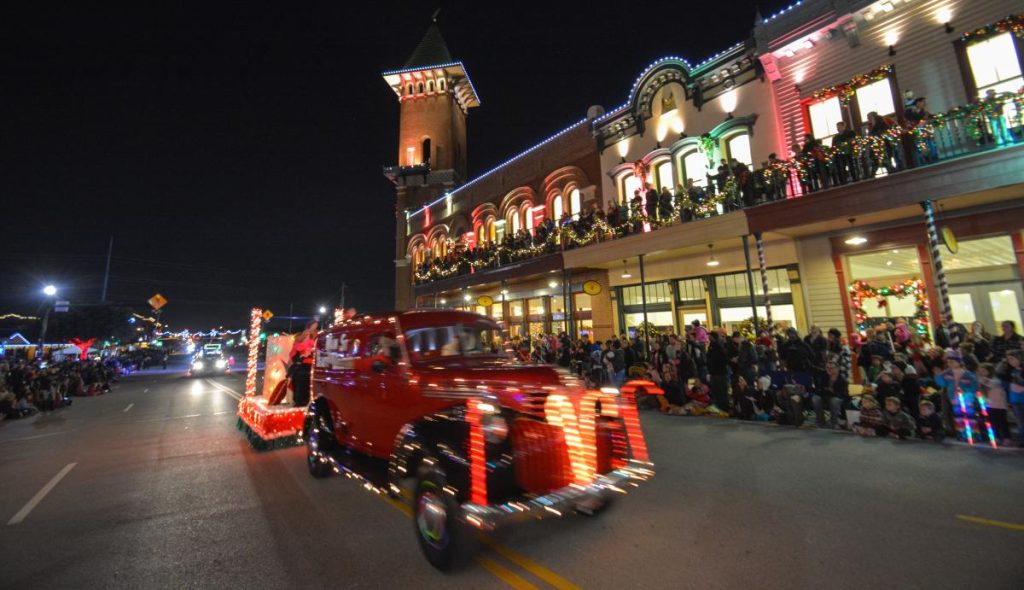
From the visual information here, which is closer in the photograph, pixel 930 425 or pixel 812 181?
pixel 930 425

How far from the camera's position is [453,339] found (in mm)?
5449

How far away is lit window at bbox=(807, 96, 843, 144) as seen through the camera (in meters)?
12.0

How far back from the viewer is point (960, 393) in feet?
22.1

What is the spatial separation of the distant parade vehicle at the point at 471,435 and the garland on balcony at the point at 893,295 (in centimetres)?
1088

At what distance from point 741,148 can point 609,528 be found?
1415cm

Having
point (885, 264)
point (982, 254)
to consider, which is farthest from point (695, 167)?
point (982, 254)

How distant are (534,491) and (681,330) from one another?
44.9 ft

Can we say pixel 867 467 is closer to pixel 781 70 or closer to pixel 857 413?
pixel 857 413

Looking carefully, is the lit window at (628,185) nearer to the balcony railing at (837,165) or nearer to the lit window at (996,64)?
the balcony railing at (837,165)

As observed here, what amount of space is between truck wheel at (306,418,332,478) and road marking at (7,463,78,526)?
3111mm

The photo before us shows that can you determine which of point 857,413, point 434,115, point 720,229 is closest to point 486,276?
point 720,229

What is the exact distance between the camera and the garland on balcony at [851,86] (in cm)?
1118

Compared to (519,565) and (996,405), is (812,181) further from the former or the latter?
(519,565)

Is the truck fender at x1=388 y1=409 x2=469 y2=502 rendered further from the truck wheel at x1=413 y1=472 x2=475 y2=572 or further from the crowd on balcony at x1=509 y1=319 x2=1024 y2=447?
the crowd on balcony at x1=509 y1=319 x2=1024 y2=447
